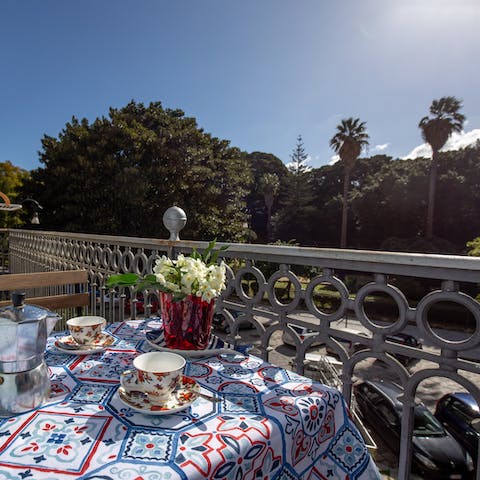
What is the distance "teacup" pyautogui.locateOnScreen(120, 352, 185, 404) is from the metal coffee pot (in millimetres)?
197

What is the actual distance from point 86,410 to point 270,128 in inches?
616

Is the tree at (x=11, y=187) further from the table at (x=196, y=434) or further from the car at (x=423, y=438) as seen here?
the car at (x=423, y=438)

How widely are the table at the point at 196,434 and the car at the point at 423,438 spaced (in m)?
4.62

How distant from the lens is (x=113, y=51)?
653 cm

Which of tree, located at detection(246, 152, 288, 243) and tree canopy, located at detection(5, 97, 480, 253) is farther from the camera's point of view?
tree, located at detection(246, 152, 288, 243)

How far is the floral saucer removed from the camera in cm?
104

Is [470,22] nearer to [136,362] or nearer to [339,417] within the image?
[339,417]

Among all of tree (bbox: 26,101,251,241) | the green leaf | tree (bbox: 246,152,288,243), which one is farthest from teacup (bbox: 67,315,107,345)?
tree (bbox: 246,152,288,243)

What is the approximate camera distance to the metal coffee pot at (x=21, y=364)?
0.68 m

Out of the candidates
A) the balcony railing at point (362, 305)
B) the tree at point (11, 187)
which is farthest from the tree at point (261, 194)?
the balcony railing at point (362, 305)

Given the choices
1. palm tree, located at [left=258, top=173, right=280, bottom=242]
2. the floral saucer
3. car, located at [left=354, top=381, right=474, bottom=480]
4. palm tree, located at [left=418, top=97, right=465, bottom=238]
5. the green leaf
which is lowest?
car, located at [left=354, top=381, right=474, bottom=480]

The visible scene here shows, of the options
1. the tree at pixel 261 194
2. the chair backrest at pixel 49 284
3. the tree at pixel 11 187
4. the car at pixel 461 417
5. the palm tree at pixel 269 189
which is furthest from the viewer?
the tree at pixel 261 194

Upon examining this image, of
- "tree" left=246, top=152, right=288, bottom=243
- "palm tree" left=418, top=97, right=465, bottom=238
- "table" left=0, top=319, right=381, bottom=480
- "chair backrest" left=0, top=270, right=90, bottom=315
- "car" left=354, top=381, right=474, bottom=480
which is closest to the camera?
"table" left=0, top=319, right=381, bottom=480

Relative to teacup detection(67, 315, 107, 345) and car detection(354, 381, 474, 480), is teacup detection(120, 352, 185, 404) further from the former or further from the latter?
car detection(354, 381, 474, 480)
